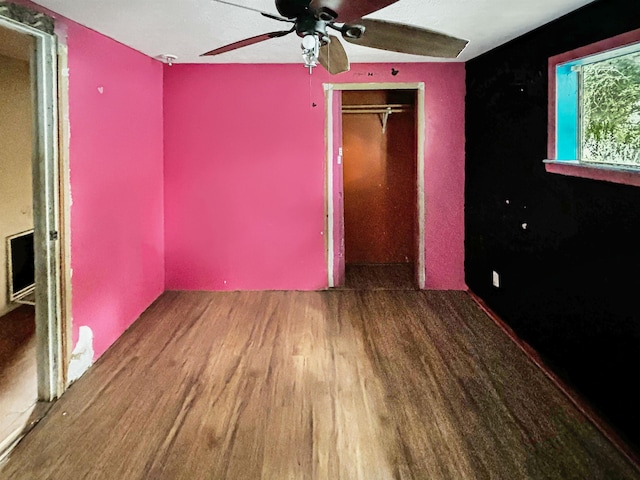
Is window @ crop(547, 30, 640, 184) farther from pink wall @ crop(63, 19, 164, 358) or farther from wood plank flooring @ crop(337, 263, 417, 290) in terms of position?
pink wall @ crop(63, 19, 164, 358)

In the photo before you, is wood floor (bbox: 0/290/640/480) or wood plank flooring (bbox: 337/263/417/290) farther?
wood plank flooring (bbox: 337/263/417/290)

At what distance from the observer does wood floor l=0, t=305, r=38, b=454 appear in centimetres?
278

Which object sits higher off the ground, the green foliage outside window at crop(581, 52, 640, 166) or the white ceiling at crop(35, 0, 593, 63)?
the white ceiling at crop(35, 0, 593, 63)

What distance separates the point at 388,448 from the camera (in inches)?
98.8

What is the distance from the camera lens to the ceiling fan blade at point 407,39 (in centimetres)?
205

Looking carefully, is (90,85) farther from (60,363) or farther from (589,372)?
(589,372)

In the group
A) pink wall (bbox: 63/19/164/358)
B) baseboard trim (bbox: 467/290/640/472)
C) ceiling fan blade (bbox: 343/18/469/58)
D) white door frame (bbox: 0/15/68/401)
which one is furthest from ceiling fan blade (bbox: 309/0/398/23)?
baseboard trim (bbox: 467/290/640/472)

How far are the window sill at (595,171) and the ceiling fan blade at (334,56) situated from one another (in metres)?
1.44

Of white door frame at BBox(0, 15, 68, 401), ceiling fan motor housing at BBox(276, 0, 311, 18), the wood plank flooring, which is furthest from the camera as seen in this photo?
the wood plank flooring

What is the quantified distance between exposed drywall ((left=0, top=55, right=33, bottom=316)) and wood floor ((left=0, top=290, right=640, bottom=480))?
155 cm

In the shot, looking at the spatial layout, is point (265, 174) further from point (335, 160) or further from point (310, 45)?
point (310, 45)

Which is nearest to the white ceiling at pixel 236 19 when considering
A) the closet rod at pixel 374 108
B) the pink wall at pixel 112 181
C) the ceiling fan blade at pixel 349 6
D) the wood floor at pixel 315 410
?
the pink wall at pixel 112 181

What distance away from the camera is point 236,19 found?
10.4 feet

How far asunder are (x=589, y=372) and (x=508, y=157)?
1.87m
